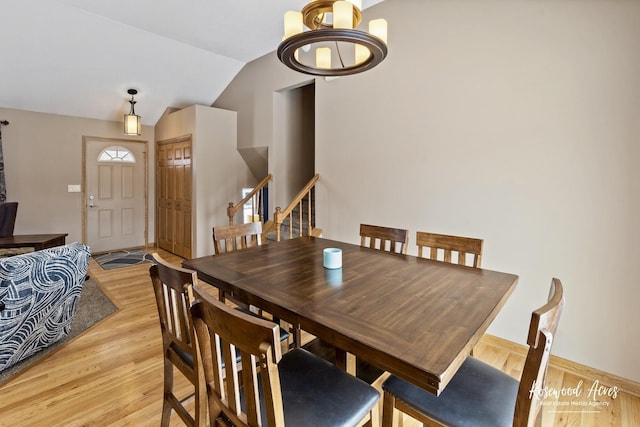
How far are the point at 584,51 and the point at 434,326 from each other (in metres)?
2.22

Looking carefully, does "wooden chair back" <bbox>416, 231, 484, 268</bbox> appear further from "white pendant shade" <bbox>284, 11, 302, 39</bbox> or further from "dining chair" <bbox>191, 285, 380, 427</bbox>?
"white pendant shade" <bbox>284, 11, 302, 39</bbox>

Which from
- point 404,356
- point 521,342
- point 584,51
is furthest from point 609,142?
point 404,356

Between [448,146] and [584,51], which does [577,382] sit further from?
[584,51]

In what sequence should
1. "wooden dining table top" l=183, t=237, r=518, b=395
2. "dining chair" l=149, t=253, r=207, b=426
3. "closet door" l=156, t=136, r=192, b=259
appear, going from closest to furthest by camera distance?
1. "wooden dining table top" l=183, t=237, r=518, b=395
2. "dining chair" l=149, t=253, r=207, b=426
3. "closet door" l=156, t=136, r=192, b=259

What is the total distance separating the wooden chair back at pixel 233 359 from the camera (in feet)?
2.68

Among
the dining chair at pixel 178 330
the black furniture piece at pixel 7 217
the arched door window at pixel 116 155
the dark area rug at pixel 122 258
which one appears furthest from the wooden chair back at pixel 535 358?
the arched door window at pixel 116 155

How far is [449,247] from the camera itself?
1958 mm

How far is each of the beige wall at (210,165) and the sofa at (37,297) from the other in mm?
2465

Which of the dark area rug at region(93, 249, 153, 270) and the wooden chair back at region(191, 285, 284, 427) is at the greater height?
the wooden chair back at region(191, 285, 284, 427)

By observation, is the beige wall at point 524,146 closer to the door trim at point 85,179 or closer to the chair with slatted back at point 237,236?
the chair with slatted back at point 237,236

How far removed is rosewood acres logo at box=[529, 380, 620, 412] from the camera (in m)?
1.90

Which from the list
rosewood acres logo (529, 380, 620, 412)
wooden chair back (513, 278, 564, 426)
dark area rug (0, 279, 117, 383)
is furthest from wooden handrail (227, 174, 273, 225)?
wooden chair back (513, 278, 564, 426)

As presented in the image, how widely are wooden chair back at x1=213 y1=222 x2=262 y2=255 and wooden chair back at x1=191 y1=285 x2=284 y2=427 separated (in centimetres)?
112

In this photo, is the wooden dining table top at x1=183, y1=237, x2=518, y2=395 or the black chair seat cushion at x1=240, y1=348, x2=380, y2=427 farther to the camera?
the black chair seat cushion at x1=240, y1=348, x2=380, y2=427
